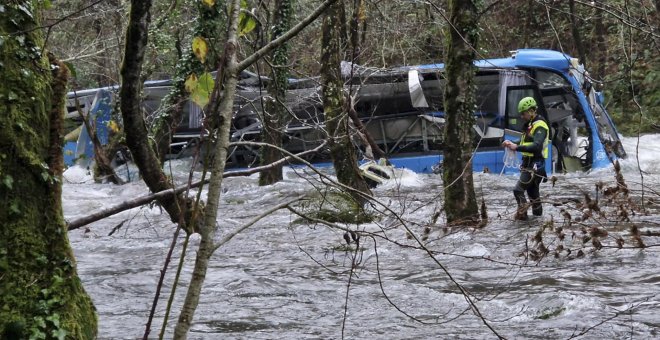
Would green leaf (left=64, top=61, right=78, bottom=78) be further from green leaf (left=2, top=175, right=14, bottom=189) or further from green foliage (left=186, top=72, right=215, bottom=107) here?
green foliage (left=186, top=72, right=215, bottom=107)

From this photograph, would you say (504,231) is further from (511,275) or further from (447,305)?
(447,305)

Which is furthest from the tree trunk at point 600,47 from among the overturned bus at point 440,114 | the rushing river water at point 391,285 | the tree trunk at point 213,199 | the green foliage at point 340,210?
the tree trunk at point 213,199

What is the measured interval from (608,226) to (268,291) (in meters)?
5.07

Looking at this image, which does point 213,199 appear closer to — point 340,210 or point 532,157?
point 340,210

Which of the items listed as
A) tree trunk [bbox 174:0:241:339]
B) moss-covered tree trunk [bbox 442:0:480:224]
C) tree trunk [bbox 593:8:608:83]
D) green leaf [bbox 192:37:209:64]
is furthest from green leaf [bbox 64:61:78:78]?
tree trunk [bbox 593:8:608:83]

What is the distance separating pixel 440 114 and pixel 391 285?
1240cm

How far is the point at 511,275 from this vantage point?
9602mm

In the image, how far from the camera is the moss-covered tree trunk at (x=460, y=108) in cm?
1102

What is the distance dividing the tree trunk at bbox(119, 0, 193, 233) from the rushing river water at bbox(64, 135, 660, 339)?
0.90 metres

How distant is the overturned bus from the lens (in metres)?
19.5

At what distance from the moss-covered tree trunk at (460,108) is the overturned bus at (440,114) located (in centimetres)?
698

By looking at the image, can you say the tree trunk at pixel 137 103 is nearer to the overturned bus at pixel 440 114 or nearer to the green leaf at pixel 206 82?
the green leaf at pixel 206 82

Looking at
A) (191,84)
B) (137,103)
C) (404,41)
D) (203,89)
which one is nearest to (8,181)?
(137,103)

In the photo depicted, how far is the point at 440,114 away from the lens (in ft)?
70.0
